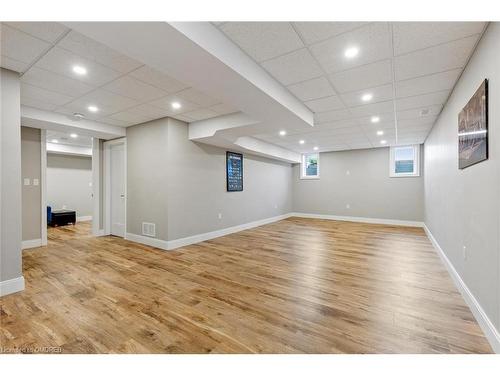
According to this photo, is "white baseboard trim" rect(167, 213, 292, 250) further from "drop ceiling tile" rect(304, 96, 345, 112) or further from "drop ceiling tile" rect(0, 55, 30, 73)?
"drop ceiling tile" rect(304, 96, 345, 112)

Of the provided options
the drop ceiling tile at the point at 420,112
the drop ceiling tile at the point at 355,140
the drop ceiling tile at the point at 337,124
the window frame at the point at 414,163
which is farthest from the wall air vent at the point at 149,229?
the window frame at the point at 414,163

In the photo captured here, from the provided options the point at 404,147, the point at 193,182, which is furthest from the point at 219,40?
the point at 404,147

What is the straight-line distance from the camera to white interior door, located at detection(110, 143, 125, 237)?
17.4 feet

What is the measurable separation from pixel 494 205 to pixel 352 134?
429 cm

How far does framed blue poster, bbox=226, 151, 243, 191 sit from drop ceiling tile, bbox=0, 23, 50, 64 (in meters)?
3.93

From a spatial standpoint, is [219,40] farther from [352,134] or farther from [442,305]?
[352,134]

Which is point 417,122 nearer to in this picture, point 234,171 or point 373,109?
point 373,109

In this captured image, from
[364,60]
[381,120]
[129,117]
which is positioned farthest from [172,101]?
[381,120]

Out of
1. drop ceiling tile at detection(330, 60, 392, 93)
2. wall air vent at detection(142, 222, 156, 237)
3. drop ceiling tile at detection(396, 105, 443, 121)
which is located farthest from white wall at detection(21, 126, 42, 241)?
drop ceiling tile at detection(396, 105, 443, 121)

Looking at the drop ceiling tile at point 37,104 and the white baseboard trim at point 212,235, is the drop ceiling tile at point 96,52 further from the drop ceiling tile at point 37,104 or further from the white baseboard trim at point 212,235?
the white baseboard trim at point 212,235

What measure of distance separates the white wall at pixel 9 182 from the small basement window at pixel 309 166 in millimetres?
7962

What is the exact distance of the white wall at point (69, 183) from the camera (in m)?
7.35

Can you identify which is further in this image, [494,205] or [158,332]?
[158,332]

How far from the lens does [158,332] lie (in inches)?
73.0
